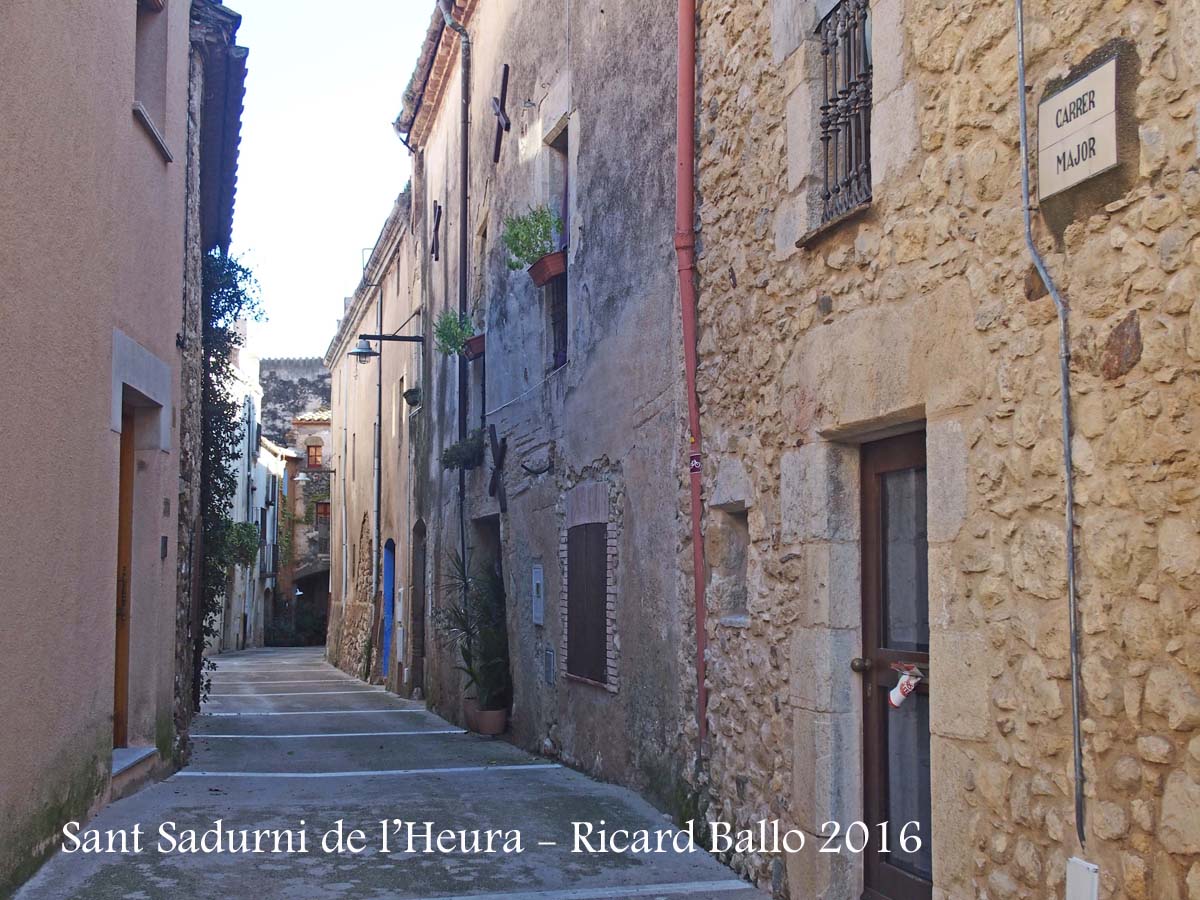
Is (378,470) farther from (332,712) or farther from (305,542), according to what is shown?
(305,542)

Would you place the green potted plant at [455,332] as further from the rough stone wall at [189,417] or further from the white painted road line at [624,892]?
the white painted road line at [624,892]

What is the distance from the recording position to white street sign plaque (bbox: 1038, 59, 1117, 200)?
10.7 ft

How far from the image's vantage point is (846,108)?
197 inches

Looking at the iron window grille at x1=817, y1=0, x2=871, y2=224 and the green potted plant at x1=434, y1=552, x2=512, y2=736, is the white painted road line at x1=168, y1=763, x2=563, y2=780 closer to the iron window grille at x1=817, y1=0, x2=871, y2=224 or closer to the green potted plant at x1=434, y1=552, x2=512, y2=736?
the green potted plant at x1=434, y1=552, x2=512, y2=736

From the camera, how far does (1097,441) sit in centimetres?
333

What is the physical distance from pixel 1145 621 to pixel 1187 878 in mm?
597

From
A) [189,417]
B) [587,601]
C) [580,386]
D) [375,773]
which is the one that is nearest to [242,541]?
[189,417]

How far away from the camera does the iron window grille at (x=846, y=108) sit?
4895 millimetres

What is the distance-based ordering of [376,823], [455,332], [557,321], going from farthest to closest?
[455,332]
[557,321]
[376,823]

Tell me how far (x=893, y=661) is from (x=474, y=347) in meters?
8.67

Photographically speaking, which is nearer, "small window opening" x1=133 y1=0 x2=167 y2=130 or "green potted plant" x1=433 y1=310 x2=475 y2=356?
"small window opening" x1=133 y1=0 x2=167 y2=130

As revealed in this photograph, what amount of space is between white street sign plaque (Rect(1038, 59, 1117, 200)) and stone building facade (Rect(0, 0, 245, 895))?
3633 mm

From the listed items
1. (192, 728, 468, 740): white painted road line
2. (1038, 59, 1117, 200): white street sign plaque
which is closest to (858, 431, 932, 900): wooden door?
(1038, 59, 1117, 200): white street sign plaque

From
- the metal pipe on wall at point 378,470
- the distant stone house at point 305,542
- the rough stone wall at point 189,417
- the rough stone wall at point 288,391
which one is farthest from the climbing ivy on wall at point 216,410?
the rough stone wall at point 288,391
